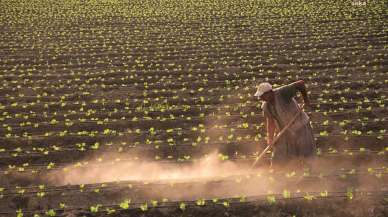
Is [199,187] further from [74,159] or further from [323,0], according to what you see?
[323,0]

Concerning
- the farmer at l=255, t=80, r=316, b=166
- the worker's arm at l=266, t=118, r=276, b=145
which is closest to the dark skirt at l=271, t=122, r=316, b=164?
the farmer at l=255, t=80, r=316, b=166

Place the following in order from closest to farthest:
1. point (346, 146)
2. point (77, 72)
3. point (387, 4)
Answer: point (346, 146), point (77, 72), point (387, 4)

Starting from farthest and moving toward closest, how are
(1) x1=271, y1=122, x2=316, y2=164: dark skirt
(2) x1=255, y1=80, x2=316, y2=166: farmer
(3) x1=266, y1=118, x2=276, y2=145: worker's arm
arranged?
(3) x1=266, y1=118, x2=276, y2=145: worker's arm, (1) x1=271, y1=122, x2=316, y2=164: dark skirt, (2) x1=255, y1=80, x2=316, y2=166: farmer

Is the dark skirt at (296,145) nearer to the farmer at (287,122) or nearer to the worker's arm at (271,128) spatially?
the farmer at (287,122)

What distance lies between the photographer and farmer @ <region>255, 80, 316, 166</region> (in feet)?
16.2

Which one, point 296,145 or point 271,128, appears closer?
point 296,145

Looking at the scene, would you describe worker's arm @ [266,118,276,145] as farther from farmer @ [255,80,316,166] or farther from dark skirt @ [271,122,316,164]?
dark skirt @ [271,122,316,164]

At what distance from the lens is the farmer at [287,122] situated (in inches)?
195

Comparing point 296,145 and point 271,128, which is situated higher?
point 271,128

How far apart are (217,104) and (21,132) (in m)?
3.87

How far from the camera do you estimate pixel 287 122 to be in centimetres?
505

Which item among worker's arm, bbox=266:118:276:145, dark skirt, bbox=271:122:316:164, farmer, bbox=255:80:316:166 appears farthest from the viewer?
worker's arm, bbox=266:118:276:145

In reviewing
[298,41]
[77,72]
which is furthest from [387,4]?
[77,72]

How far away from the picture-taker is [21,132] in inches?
298
